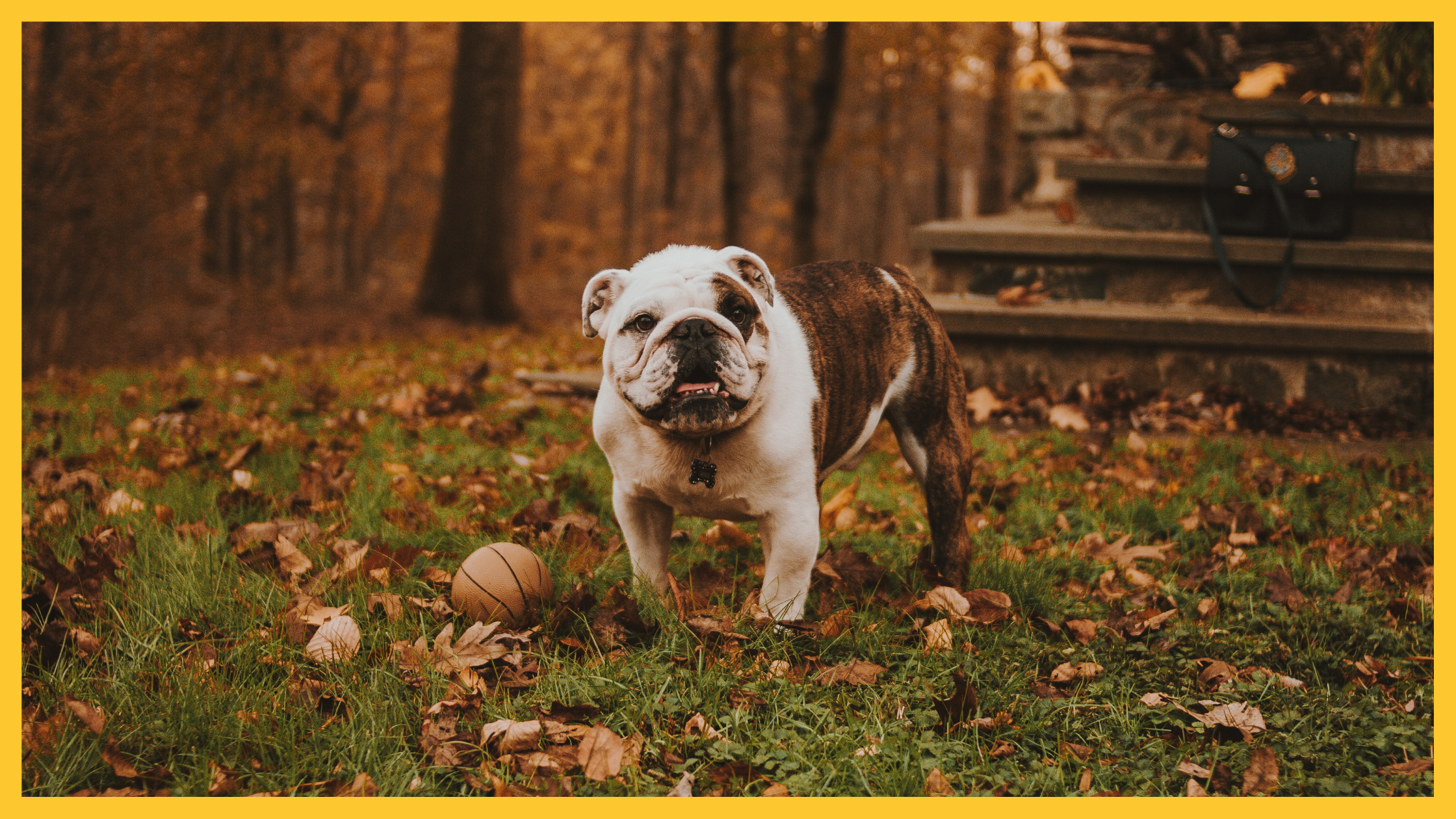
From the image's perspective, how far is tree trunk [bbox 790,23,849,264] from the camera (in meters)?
13.9

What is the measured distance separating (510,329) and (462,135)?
2.53 m

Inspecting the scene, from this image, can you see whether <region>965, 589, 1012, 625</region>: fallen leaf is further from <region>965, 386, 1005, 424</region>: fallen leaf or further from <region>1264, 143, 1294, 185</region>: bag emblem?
<region>1264, 143, 1294, 185</region>: bag emblem

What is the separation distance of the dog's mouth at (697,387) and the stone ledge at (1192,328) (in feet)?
13.1

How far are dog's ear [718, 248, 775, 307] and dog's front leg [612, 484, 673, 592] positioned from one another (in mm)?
713

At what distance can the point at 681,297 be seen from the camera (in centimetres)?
268

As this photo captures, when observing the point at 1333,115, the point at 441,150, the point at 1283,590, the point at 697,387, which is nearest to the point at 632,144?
the point at 441,150

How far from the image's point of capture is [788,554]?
2910mm

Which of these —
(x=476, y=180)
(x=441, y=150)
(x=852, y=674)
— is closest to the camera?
(x=852, y=674)

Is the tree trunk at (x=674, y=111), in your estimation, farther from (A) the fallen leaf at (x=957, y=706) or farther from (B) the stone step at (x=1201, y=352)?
(A) the fallen leaf at (x=957, y=706)

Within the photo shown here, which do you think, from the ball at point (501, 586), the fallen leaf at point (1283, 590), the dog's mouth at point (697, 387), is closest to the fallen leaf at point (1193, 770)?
the fallen leaf at point (1283, 590)

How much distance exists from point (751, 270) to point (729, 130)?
1473cm

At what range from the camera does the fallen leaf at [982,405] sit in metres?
6.14

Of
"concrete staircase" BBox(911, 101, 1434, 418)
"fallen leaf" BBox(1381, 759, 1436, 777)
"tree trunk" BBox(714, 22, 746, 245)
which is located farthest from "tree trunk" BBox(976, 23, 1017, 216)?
"fallen leaf" BBox(1381, 759, 1436, 777)

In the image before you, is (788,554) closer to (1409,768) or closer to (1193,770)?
(1193,770)
